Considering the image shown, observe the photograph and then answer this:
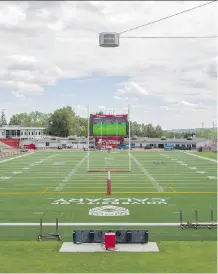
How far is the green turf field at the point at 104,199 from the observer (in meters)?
17.4

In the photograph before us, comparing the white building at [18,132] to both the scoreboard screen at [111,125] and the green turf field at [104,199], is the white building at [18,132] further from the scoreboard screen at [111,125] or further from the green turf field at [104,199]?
the green turf field at [104,199]

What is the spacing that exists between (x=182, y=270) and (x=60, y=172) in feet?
89.8

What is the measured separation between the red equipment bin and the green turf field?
165 cm

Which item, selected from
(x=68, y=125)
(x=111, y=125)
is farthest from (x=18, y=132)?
(x=111, y=125)

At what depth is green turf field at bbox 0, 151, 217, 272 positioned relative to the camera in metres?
17.4

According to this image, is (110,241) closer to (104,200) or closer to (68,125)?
(104,200)

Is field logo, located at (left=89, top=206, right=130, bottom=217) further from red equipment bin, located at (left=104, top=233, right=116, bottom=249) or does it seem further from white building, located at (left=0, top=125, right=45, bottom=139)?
white building, located at (left=0, top=125, right=45, bottom=139)

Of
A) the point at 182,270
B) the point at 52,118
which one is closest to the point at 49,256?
the point at 182,270

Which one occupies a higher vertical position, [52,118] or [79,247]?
[52,118]

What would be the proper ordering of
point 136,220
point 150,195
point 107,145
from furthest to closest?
point 107,145 → point 150,195 → point 136,220

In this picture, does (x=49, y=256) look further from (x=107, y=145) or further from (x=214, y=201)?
(x=107, y=145)

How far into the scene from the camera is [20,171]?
40.2m

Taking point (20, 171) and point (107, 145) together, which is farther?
point (107, 145)

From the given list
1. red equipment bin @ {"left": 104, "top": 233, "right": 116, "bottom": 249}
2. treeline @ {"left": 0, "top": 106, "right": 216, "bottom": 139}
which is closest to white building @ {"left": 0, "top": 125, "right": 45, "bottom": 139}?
treeline @ {"left": 0, "top": 106, "right": 216, "bottom": 139}
